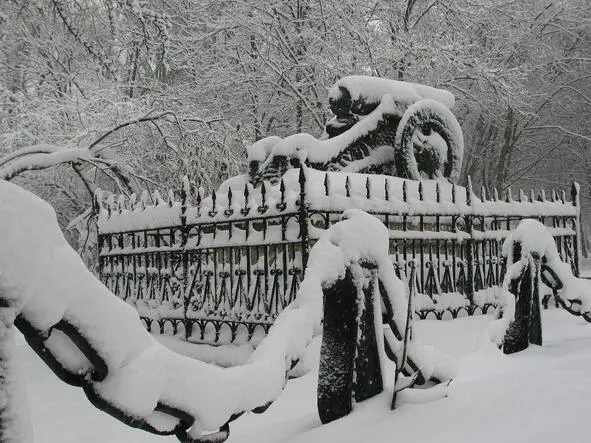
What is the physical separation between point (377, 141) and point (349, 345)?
4663mm

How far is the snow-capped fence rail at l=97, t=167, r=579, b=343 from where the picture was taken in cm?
472

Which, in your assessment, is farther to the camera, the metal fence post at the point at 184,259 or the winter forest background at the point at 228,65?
the winter forest background at the point at 228,65

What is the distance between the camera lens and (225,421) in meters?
1.63

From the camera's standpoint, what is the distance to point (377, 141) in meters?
6.86

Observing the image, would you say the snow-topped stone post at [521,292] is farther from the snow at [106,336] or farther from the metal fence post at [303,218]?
the snow at [106,336]

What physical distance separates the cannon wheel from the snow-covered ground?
9.72ft

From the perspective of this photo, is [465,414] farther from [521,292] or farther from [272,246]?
[272,246]

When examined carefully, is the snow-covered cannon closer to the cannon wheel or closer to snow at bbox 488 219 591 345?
the cannon wheel

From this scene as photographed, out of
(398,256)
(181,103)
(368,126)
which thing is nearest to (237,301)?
(398,256)

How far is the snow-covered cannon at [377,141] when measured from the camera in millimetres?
6371

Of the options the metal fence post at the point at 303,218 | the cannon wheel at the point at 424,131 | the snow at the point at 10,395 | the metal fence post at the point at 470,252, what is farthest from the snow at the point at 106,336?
the cannon wheel at the point at 424,131

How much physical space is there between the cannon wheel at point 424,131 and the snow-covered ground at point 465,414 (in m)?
2.96

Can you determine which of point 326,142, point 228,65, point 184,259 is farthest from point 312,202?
point 228,65

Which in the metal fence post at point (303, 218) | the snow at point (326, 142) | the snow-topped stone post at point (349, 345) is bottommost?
the snow-topped stone post at point (349, 345)
